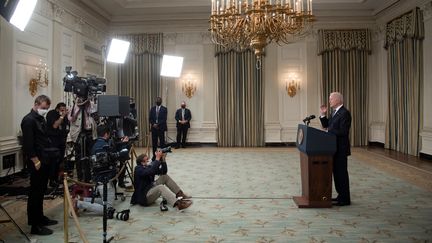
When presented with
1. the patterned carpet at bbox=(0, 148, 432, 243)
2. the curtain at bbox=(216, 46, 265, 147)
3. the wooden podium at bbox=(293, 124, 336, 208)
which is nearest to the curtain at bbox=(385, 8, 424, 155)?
the patterned carpet at bbox=(0, 148, 432, 243)

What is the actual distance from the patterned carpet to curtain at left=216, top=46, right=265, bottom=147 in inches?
170

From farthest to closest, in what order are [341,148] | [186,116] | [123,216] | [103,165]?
[186,116]
[341,148]
[123,216]
[103,165]

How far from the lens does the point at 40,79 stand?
6762 mm

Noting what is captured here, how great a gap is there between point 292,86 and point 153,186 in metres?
7.38

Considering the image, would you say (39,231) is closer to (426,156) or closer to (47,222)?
(47,222)

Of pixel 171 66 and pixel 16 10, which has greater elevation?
pixel 171 66

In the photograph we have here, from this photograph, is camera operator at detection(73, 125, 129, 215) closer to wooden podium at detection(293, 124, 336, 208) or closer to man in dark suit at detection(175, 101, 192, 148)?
wooden podium at detection(293, 124, 336, 208)

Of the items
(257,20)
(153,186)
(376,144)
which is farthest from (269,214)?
(376,144)

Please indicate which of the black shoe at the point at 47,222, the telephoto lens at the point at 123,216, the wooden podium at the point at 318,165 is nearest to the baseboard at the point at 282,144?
the wooden podium at the point at 318,165

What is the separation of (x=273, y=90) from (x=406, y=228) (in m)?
7.67

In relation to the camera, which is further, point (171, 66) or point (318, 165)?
point (171, 66)

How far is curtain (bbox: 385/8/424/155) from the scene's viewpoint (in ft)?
26.9

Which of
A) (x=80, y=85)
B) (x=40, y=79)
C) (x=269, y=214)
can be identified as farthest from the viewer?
(x=40, y=79)

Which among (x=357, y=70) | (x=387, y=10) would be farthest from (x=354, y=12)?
(x=357, y=70)
